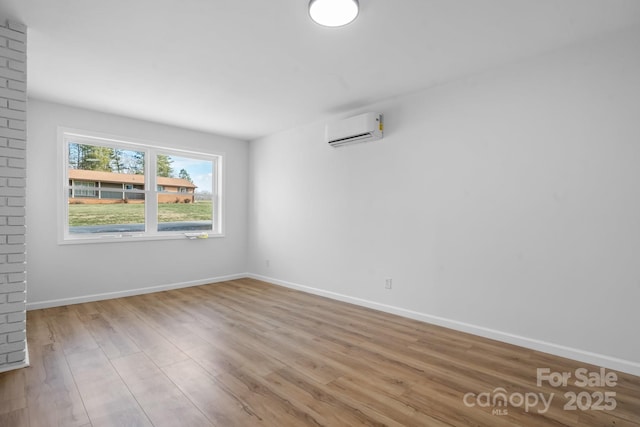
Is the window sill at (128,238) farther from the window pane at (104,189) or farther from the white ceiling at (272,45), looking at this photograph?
the white ceiling at (272,45)

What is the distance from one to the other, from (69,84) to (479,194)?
451 cm

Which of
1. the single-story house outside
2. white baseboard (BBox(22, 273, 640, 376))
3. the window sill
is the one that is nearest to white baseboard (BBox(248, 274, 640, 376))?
white baseboard (BBox(22, 273, 640, 376))

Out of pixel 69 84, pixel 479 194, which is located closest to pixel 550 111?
pixel 479 194

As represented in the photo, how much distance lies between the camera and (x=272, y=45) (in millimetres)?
2678

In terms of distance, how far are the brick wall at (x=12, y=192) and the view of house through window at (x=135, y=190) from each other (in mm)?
2071

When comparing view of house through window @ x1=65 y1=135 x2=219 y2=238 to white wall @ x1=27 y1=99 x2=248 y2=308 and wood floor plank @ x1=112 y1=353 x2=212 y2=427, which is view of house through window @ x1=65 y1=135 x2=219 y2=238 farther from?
wood floor plank @ x1=112 y1=353 x2=212 y2=427

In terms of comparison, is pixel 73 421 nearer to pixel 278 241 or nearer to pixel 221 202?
pixel 278 241

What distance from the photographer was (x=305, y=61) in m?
2.96

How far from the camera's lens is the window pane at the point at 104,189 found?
434 cm

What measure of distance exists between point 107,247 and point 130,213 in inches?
23.8

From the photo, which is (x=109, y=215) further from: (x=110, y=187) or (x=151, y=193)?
(x=151, y=193)

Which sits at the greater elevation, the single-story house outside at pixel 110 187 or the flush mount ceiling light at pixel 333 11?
the flush mount ceiling light at pixel 333 11

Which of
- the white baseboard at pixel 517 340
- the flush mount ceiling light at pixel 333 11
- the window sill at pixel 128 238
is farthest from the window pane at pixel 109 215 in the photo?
the flush mount ceiling light at pixel 333 11

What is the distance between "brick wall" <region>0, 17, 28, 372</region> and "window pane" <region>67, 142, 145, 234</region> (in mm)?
2107
